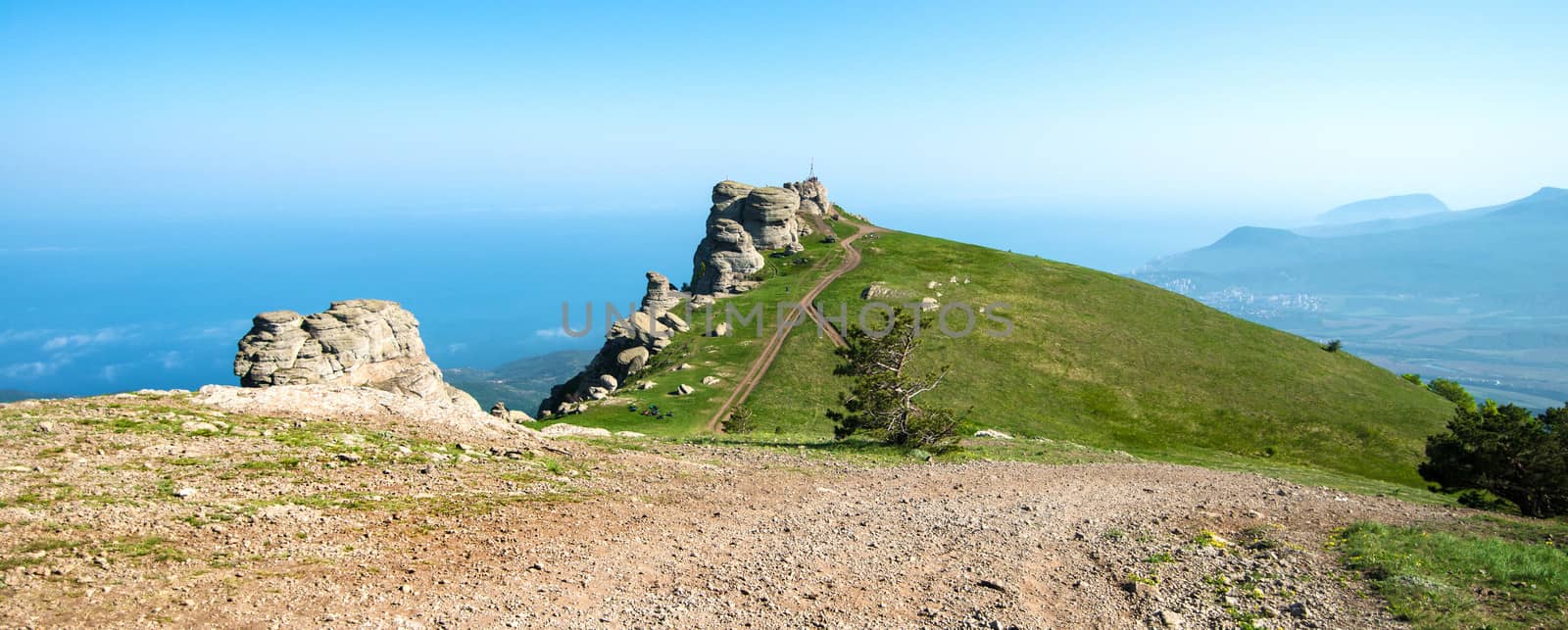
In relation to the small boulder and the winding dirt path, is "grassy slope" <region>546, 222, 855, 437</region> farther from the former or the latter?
the small boulder

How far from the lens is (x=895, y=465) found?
28516 millimetres

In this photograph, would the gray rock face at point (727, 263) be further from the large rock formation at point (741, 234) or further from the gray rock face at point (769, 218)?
the gray rock face at point (769, 218)

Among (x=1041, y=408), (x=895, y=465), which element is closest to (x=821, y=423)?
(x=1041, y=408)

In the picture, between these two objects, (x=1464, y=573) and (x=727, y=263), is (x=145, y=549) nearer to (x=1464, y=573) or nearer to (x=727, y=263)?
(x=1464, y=573)

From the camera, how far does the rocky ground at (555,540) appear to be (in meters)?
12.7

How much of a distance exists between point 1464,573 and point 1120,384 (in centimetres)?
4879

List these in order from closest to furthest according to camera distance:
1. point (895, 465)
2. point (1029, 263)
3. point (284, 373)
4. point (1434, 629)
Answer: point (1434, 629) → point (895, 465) → point (284, 373) → point (1029, 263)

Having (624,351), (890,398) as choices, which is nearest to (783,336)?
(624,351)

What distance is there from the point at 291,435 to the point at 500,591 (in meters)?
12.3

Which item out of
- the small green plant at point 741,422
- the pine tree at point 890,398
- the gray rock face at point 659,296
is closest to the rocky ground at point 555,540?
the pine tree at point 890,398

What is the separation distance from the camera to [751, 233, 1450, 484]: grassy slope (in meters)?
53.8

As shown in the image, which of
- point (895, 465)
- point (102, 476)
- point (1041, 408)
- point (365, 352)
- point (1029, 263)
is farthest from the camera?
point (1029, 263)

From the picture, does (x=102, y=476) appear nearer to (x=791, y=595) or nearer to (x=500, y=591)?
(x=500, y=591)

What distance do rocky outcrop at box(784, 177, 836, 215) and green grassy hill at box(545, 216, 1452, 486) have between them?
3959 cm
